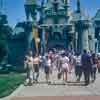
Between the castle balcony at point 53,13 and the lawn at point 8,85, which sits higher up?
the castle balcony at point 53,13

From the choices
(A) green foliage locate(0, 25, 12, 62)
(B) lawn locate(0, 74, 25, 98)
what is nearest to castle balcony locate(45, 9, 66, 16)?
(A) green foliage locate(0, 25, 12, 62)

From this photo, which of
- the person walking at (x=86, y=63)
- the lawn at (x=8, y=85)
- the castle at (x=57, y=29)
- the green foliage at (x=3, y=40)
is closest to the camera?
the lawn at (x=8, y=85)

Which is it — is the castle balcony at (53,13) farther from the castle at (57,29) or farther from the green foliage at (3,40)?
the green foliage at (3,40)

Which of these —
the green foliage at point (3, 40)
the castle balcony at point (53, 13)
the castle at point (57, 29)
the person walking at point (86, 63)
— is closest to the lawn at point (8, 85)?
the person walking at point (86, 63)

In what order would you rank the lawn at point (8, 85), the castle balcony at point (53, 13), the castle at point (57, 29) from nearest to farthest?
the lawn at point (8, 85)
the castle at point (57, 29)
the castle balcony at point (53, 13)

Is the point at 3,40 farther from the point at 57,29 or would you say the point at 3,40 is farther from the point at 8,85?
the point at 8,85

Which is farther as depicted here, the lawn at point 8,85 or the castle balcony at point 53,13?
the castle balcony at point 53,13

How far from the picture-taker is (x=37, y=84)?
27.6 meters

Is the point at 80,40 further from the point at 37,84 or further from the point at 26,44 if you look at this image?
the point at 37,84

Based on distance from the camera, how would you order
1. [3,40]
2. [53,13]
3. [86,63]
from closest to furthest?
[86,63]
[3,40]
[53,13]

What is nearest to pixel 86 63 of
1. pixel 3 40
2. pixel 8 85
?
pixel 8 85

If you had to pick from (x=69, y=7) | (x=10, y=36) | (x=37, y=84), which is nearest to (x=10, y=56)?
(x=10, y=36)

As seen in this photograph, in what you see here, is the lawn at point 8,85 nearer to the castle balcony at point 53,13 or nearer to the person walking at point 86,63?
the person walking at point 86,63

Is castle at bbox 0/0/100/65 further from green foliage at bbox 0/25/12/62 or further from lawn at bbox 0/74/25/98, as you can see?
lawn at bbox 0/74/25/98
